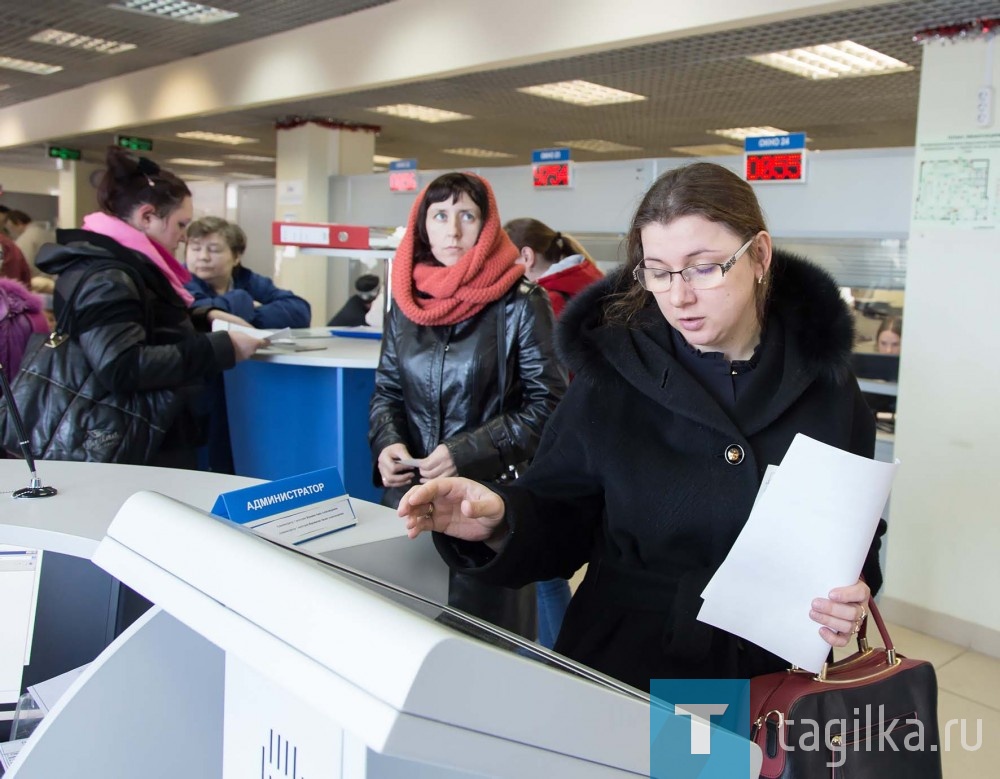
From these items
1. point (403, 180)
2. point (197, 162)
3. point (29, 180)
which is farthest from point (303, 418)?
point (29, 180)

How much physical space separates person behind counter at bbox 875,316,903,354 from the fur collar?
119 inches

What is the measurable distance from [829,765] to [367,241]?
3242 millimetres

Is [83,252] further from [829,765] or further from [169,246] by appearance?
[829,765]

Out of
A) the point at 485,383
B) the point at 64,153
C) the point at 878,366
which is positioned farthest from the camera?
the point at 64,153

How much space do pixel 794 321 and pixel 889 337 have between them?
3145mm

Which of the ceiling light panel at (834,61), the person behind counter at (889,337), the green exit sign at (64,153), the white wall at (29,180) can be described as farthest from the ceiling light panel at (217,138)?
the person behind counter at (889,337)

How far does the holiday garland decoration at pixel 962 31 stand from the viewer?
3.41m

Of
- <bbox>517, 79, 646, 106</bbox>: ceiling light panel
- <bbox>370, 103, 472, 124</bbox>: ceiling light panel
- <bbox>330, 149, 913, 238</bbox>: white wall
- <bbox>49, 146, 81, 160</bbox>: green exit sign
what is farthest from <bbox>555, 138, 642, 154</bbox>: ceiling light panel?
<bbox>49, 146, 81, 160</bbox>: green exit sign

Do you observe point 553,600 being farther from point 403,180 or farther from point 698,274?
point 403,180

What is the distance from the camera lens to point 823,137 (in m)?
8.84

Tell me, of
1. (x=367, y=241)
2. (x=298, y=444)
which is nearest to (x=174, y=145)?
(x=367, y=241)

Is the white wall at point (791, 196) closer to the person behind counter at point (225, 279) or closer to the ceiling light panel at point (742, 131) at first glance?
the person behind counter at point (225, 279)

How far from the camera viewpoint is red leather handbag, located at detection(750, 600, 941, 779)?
102 centimetres

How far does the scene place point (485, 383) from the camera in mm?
2145
